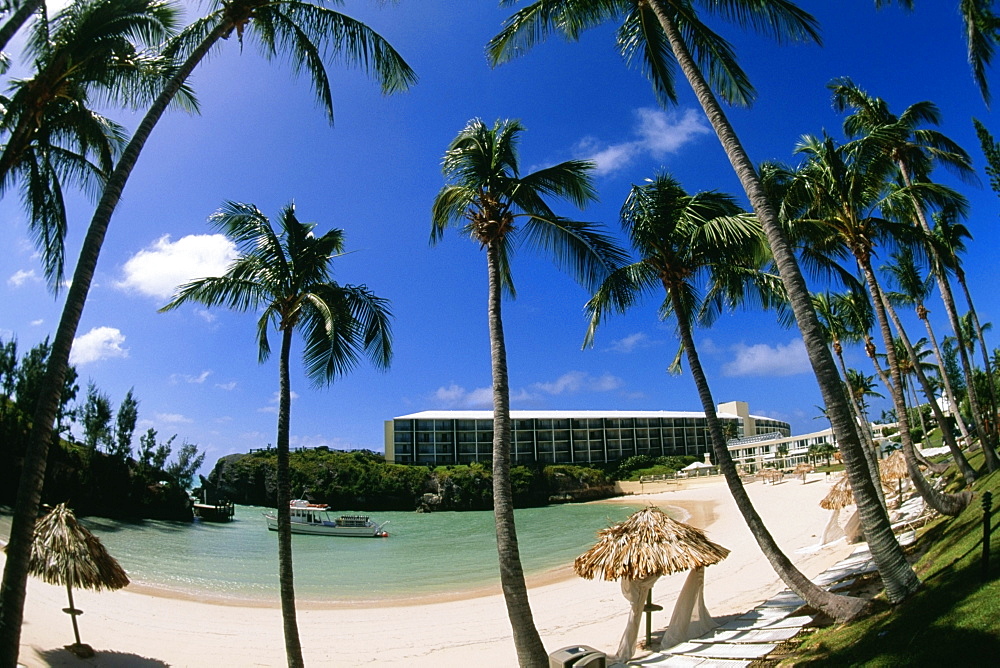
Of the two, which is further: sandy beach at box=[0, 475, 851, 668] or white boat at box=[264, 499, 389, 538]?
white boat at box=[264, 499, 389, 538]

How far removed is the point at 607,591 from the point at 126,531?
39.8 meters

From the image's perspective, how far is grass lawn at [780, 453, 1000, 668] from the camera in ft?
14.6

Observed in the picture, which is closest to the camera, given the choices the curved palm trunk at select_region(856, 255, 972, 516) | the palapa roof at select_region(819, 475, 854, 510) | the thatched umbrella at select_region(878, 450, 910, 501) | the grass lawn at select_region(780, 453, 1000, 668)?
the grass lawn at select_region(780, 453, 1000, 668)

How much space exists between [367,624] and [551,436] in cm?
7028

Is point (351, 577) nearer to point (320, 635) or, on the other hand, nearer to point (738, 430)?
point (320, 635)

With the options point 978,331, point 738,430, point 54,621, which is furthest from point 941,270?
point 738,430

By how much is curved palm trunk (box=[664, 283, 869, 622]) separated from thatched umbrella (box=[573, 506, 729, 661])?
0.77 m

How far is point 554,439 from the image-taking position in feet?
279

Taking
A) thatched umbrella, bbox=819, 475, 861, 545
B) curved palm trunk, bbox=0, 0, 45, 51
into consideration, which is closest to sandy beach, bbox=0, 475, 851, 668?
thatched umbrella, bbox=819, 475, 861, 545

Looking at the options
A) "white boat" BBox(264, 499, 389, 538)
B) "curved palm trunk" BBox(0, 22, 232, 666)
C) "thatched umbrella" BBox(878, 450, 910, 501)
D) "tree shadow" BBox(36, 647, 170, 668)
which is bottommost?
"white boat" BBox(264, 499, 389, 538)

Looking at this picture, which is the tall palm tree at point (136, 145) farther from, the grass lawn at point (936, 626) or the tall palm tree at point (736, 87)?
the grass lawn at point (936, 626)

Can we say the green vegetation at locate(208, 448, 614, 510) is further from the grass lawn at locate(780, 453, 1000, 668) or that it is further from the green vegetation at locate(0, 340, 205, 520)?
the grass lawn at locate(780, 453, 1000, 668)

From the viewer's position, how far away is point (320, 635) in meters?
14.6

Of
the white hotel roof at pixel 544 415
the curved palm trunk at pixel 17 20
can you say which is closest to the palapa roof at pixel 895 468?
the curved palm trunk at pixel 17 20
